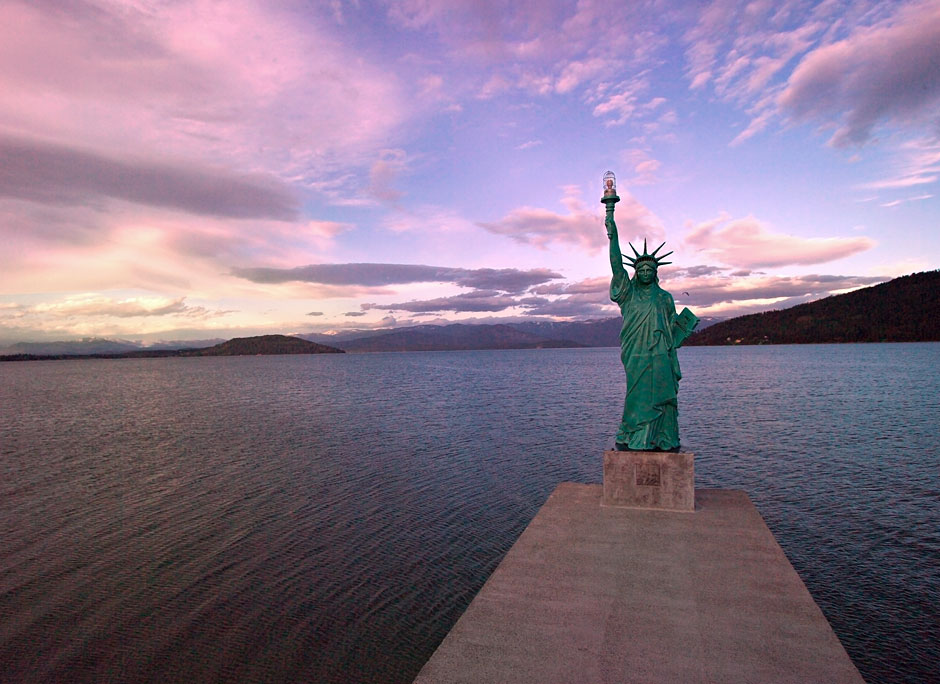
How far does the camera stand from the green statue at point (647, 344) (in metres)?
11.6

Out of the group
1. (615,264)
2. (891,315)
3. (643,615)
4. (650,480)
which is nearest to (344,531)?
(650,480)

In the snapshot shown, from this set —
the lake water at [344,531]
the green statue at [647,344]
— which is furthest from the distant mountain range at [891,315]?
the green statue at [647,344]

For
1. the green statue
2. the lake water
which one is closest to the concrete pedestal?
the green statue

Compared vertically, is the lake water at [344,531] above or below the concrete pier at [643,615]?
below

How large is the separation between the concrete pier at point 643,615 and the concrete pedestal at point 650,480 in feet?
2.93

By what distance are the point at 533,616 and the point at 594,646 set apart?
100 cm

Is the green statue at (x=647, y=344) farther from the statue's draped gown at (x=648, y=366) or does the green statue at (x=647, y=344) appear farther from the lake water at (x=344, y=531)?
the lake water at (x=344, y=531)

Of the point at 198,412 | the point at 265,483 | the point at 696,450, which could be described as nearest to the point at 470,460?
the point at 265,483

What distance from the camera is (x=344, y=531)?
1445cm

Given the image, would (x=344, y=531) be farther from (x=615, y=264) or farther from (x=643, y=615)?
(x=615, y=264)

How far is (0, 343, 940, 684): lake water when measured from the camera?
895cm

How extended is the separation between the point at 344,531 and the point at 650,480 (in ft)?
26.6

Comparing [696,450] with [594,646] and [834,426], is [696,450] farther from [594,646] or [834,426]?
[594,646]

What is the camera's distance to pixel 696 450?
24.4 meters
